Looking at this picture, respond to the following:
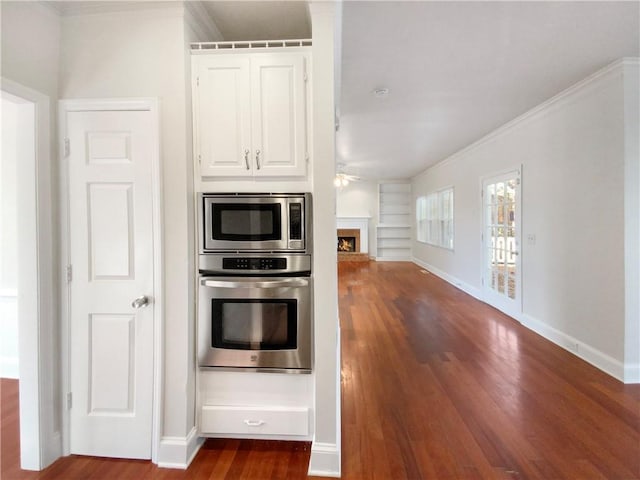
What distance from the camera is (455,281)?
6.38 m

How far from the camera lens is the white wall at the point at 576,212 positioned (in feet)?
8.99

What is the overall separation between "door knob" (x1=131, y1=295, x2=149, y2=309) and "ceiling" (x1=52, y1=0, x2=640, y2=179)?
1.71m

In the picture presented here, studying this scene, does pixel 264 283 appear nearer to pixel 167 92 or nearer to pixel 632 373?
pixel 167 92

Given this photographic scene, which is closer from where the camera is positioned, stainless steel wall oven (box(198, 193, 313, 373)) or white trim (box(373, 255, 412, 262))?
stainless steel wall oven (box(198, 193, 313, 373))

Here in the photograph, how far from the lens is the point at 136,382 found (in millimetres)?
1829

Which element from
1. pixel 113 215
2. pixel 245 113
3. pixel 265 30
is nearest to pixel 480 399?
pixel 245 113

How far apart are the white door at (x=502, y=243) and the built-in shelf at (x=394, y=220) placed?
196 inches

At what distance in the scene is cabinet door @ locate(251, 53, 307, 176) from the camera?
1.81 m

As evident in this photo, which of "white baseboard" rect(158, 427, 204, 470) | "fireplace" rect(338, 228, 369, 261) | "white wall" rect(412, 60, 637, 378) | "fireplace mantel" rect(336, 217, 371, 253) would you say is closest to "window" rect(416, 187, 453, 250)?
"fireplace mantel" rect(336, 217, 371, 253)

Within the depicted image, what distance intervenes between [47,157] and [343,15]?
1.96 metres

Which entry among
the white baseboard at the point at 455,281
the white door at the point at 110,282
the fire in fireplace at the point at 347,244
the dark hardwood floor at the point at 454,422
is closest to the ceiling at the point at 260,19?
the white door at the point at 110,282

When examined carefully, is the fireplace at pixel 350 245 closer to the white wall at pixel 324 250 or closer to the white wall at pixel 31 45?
the white wall at pixel 324 250

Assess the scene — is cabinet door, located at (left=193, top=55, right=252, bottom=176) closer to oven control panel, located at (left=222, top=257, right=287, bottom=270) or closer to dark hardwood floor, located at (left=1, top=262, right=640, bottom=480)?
oven control panel, located at (left=222, top=257, right=287, bottom=270)

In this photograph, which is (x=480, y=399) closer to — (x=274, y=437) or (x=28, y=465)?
(x=274, y=437)
